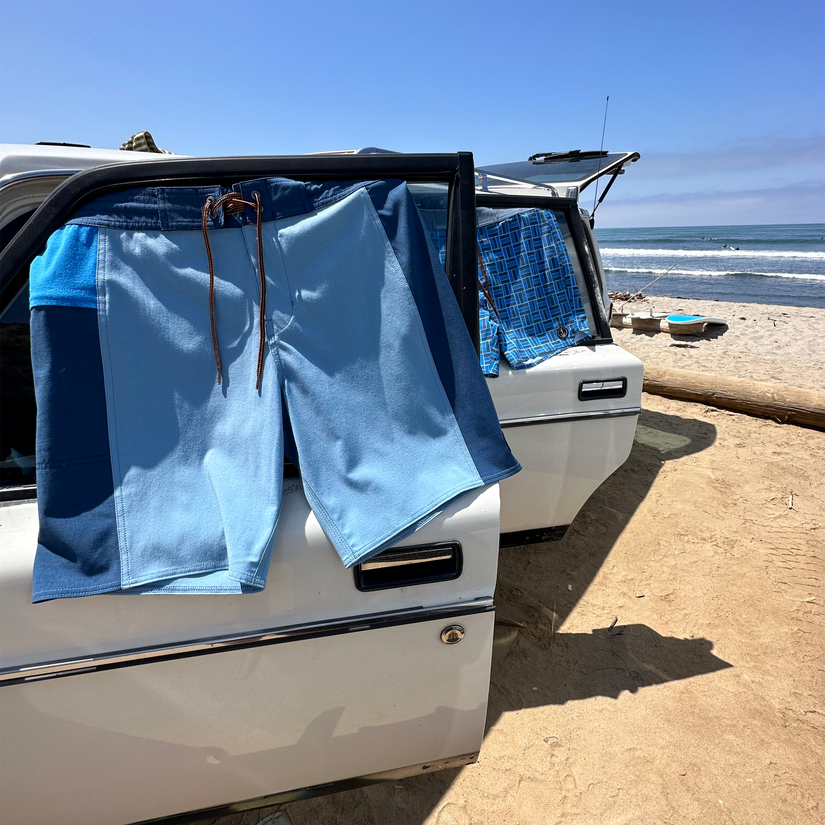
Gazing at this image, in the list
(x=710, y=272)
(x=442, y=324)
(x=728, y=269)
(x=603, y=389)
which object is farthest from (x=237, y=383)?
(x=728, y=269)

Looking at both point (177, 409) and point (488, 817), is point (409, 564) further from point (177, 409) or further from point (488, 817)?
point (488, 817)

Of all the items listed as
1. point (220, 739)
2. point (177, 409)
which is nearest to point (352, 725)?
point (220, 739)

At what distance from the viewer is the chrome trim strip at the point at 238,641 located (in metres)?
1.33

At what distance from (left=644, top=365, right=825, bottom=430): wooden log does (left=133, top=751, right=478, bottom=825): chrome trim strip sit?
4.95m

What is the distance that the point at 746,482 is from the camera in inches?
169

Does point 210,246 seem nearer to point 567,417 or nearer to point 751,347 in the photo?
point 567,417

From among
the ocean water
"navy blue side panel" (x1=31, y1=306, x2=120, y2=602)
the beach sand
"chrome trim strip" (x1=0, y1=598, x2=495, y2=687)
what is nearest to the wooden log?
the beach sand

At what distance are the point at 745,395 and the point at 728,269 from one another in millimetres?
23907

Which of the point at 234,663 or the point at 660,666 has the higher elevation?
the point at 234,663

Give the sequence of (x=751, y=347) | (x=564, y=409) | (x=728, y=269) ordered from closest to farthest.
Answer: (x=564, y=409) < (x=751, y=347) < (x=728, y=269)

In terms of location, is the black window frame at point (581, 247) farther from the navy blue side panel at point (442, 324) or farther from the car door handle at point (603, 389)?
the navy blue side panel at point (442, 324)

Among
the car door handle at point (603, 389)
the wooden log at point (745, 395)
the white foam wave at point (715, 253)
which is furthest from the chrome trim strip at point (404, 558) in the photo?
the white foam wave at point (715, 253)

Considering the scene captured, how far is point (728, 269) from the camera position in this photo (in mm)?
25609

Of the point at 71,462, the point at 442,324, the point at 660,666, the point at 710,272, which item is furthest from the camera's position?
the point at 710,272
